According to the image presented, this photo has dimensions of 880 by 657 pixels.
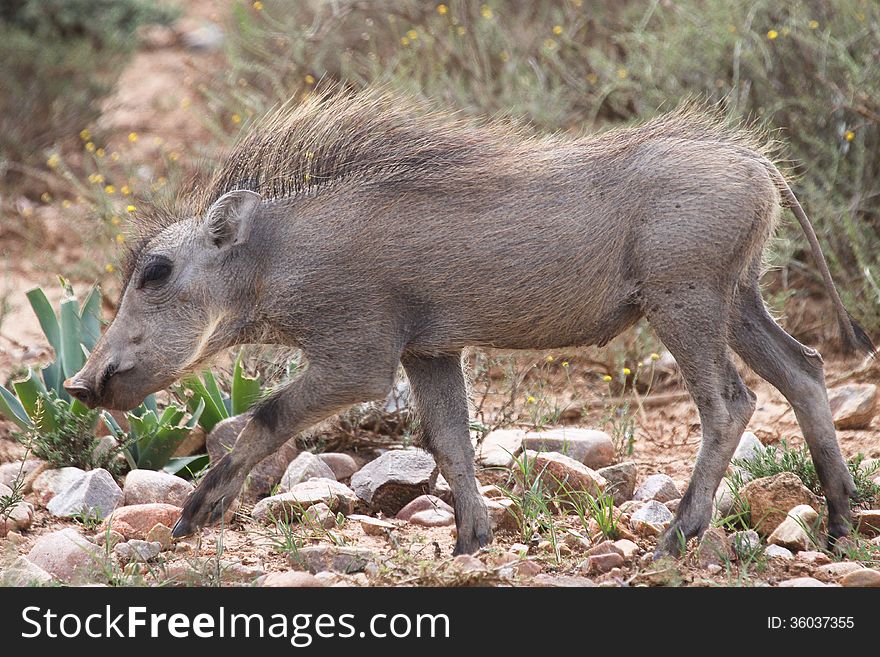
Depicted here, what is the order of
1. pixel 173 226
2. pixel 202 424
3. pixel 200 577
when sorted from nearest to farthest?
pixel 200 577 → pixel 173 226 → pixel 202 424

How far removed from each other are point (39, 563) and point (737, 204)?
8.95 ft

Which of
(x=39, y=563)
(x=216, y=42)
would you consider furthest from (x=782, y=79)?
(x=216, y=42)

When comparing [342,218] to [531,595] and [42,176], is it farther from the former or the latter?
[42,176]

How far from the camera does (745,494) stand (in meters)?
4.74

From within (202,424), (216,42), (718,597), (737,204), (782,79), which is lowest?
(718,597)

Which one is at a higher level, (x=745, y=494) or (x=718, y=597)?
(x=745, y=494)

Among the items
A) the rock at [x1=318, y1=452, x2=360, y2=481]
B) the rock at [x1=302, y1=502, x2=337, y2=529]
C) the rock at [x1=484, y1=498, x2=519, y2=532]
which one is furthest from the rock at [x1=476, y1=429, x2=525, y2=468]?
the rock at [x1=302, y1=502, x2=337, y2=529]

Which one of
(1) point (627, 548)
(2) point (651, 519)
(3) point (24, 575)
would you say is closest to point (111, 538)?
(3) point (24, 575)

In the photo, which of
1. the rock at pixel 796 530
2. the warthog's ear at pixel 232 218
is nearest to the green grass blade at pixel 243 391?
the warthog's ear at pixel 232 218

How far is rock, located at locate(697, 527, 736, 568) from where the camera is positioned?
4.27 meters

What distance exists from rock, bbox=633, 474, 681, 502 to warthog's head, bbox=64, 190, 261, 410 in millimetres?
1917

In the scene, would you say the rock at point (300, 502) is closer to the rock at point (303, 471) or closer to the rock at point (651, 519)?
the rock at point (303, 471)

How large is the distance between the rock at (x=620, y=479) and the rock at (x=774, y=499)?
668 millimetres

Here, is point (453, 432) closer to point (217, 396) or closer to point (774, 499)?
point (774, 499)
